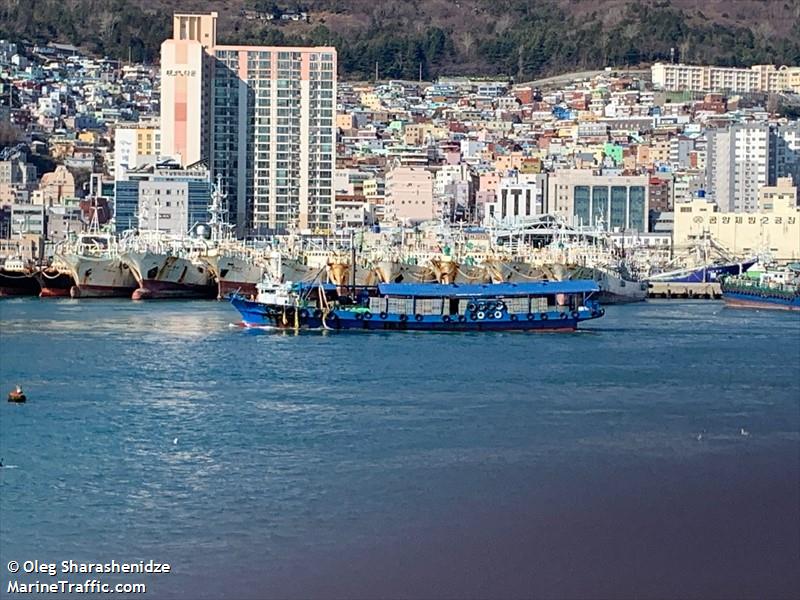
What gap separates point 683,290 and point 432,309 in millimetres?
17298

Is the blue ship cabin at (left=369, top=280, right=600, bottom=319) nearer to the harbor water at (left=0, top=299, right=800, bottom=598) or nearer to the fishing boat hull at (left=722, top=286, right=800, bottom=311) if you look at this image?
the harbor water at (left=0, top=299, right=800, bottom=598)

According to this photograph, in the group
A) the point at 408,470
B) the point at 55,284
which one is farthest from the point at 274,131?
the point at 408,470

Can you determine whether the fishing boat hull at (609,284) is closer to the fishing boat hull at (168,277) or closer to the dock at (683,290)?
the dock at (683,290)

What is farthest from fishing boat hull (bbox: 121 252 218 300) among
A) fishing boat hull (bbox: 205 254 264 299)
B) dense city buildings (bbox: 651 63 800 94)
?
dense city buildings (bbox: 651 63 800 94)

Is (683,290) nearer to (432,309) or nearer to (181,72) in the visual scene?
(432,309)

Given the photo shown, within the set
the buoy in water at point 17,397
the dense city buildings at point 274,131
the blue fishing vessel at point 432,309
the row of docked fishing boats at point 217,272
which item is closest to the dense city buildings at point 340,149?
the dense city buildings at point 274,131

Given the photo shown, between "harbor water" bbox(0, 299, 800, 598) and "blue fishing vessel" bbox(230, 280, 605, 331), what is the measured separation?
3954 mm

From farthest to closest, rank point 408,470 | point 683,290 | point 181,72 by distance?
1. point 181,72
2. point 683,290
3. point 408,470

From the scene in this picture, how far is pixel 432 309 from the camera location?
102 ft

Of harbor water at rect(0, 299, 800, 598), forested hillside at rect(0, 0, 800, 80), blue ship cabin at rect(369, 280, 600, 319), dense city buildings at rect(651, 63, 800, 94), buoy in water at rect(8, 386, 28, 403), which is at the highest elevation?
forested hillside at rect(0, 0, 800, 80)

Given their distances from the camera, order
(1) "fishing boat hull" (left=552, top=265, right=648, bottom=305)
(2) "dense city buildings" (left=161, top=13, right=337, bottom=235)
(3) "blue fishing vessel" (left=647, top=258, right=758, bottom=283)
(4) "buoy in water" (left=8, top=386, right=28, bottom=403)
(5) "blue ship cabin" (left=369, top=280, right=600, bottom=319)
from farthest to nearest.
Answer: (2) "dense city buildings" (left=161, top=13, right=337, bottom=235) < (3) "blue fishing vessel" (left=647, top=258, right=758, bottom=283) < (1) "fishing boat hull" (left=552, top=265, right=648, bottom=305) < (5) "blue ship cabin" (left=369, top=280, right=600, bottom=319) < (4) "buoy in water" (left=8, top=386, right=28, bottom=403)

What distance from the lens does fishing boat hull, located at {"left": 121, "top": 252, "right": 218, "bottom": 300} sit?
40.9m

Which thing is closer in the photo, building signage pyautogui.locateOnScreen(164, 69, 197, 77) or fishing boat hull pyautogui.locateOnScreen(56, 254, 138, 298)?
fishing boat hull pyautogui.locateOnScreen(56, 254, 138, 298)

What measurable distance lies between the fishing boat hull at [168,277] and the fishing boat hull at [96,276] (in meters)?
0.29
